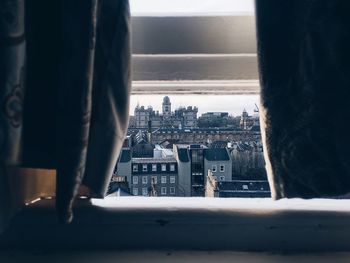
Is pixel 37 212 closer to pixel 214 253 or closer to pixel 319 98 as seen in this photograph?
pixel 214 253

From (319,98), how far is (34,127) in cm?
41

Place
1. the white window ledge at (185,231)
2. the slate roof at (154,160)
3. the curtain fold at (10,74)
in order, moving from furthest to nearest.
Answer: the slate roof at (154,160) < the white window ledge at (185,231) < the curtain fold at (10,74)

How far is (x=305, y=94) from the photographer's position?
22.5 inches

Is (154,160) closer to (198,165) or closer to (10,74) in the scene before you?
(198,165)

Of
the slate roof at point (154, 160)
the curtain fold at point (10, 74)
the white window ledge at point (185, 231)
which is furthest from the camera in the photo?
the slate roof at point (154, 160)

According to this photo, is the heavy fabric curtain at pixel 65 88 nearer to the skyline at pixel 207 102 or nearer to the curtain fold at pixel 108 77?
the curtain fold at pixel 108 77

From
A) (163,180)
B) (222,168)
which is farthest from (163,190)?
(222,168)

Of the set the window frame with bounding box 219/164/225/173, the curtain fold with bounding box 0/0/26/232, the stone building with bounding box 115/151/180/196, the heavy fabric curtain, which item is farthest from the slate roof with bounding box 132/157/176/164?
the curtain fold with bounding box 0/0/26/232

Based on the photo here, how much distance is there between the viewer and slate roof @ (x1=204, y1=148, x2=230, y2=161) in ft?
2.83

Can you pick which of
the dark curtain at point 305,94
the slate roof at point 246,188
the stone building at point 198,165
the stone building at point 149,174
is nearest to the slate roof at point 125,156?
the stone building at point 149,174

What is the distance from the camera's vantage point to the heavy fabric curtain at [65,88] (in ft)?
1.66

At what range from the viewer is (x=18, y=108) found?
0.51 meters

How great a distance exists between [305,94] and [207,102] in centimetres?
35

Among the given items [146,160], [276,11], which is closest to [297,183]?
[276,11]
